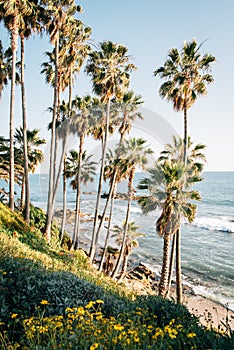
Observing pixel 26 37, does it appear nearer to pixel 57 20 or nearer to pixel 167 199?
pixel 57 20

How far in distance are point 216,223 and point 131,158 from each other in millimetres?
32396

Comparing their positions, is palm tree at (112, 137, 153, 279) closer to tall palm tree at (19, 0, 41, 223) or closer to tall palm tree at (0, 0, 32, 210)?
tall palm tree at (19, 0, 41, 223)

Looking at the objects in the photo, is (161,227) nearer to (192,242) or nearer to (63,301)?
(63,301)

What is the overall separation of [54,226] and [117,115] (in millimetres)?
10203

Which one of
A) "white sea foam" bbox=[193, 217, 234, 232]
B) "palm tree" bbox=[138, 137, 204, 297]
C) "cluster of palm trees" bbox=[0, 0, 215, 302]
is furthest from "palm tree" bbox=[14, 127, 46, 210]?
"white sea foam" bbox=[193, 217, 234, 232]

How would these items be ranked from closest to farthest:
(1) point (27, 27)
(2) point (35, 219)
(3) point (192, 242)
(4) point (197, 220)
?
1. (1) point (27, 27)
2. (2) point (35, 219)
3. (3) point (192, 242)
4. (4) point (197, 220)

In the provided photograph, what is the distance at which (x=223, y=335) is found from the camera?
3.59 meters

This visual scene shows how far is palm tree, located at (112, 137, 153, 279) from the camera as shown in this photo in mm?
19953

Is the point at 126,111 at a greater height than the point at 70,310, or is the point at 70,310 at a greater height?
the point at 126,111

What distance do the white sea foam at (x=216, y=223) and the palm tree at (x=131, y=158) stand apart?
27.5 metres

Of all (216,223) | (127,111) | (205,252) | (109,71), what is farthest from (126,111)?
(216,223)

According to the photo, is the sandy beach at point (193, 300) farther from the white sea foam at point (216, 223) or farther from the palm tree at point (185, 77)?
the white sea foam at point (216, 223)

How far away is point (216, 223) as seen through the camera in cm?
4772

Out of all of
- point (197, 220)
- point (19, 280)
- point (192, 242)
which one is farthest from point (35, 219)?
point (197, 220)
